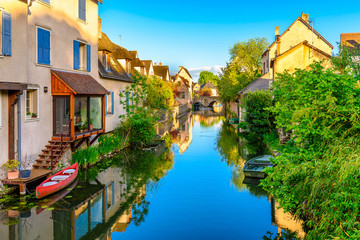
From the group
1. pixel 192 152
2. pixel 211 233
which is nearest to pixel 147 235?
pixel 211 233

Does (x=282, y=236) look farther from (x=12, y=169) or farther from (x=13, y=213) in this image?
(x=12, y=169)

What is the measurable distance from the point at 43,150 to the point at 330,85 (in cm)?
1204

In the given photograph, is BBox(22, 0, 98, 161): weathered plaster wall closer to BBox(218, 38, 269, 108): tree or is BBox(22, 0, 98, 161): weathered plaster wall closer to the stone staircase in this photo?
the stone staircase

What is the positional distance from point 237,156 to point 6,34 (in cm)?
1621

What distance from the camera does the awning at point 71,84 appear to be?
15289 millimetres

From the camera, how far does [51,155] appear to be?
46.9 ft

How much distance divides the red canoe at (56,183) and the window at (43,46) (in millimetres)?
5080

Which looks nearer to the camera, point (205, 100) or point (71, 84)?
point (71, 84)

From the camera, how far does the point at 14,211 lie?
35.8 feet

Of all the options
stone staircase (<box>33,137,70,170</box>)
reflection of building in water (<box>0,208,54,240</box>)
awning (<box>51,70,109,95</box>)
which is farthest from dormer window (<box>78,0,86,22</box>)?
reflection of building in water (<box>0,208,54,240</box>)

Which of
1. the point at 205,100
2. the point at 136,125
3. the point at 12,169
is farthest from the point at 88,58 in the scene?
the point at 205,100

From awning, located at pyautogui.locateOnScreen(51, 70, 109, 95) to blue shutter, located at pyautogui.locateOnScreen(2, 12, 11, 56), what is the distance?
3.60 m

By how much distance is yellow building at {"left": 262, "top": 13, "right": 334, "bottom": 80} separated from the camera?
86.8ft

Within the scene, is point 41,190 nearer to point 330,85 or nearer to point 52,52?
point 52,52
